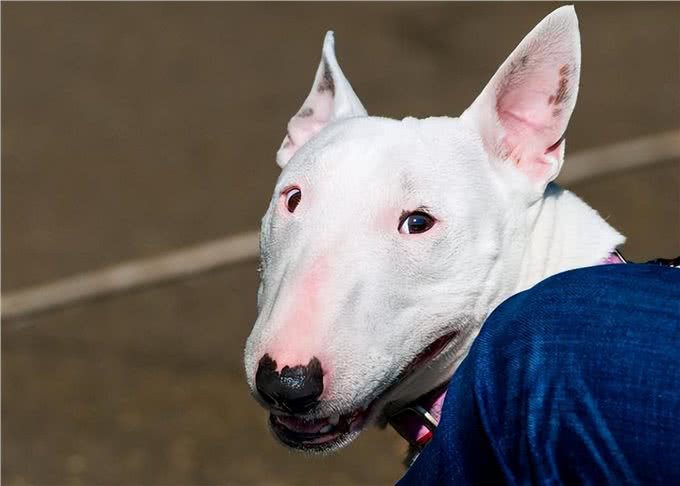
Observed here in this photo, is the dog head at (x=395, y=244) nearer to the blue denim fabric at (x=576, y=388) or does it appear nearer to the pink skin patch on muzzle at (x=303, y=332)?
the pink skin patch on muzzle at (x=303, y=332)

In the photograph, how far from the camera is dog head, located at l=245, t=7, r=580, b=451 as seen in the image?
2.48 metres

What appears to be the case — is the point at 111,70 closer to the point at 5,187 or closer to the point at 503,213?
the point at 5,187

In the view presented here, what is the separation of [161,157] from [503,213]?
5.29 m

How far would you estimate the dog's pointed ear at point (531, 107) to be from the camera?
2910 millimetres

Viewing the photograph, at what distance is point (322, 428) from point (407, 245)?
16.7 inches

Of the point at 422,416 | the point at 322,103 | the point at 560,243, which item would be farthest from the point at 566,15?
the point at 422,416

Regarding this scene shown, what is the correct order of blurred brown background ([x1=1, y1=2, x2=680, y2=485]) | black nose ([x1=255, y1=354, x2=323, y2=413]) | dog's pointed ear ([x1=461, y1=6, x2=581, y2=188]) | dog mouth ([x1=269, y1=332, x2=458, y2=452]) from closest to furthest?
black nose ([x1=255, y1=354, x2=323, y2=413]) → dog mouth ([x1=269, y1=332, x2=458, y2=452]) → dog's pointed ear ([x1=461, y1=6, x2=581, y2=188]) → blurred brown background ([x1=1, y1=2, x2=680, y2=485])

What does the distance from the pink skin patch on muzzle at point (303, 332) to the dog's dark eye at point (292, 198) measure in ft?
1.04

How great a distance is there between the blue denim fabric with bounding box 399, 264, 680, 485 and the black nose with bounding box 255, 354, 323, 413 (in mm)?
269

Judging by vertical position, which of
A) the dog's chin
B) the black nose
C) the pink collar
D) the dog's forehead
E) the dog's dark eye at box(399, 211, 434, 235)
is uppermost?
the dog's forehead

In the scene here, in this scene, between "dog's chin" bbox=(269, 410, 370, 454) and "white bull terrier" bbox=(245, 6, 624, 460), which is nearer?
"white bull terrier" bbox=(245, 6, 624, 460)

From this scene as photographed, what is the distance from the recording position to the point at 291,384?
94.9 inches

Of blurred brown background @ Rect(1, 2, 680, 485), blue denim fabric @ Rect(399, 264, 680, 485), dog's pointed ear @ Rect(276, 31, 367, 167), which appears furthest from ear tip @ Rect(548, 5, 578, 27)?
blurred brown background @ Rect(1, 2, 680, 485)

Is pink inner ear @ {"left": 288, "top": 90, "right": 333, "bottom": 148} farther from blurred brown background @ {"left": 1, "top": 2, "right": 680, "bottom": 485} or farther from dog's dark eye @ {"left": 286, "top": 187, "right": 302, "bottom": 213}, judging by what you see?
blurred brown background @ {"left": 1, "top": 2, "right": 680, "bottom": 485}
